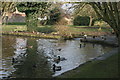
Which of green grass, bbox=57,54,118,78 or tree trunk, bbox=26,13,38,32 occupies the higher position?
tree trunk, bbox=26,13,38,32

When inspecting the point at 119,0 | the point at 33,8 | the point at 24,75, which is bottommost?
the point at 24,75

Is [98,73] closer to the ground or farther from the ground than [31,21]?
closer to the ground

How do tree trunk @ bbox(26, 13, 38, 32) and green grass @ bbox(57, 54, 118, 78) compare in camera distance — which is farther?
tree trunk @ bbox(26, 13, 38, 32)

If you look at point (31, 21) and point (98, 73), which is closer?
point (98, 73)

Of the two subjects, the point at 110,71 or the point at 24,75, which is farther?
the point at 24,75

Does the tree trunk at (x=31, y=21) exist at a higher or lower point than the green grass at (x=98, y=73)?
higher

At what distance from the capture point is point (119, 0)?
908cm

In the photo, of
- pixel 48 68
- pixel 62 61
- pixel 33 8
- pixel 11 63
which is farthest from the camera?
pixel 33 8

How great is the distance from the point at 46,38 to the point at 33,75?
623 inches

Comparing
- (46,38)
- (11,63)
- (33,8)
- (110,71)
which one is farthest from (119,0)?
(33,8)

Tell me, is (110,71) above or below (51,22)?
below

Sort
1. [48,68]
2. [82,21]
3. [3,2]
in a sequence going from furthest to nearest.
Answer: [82,21] → [48,68] → [3,2]

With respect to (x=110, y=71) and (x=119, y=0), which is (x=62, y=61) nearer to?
(x=110, y=71)

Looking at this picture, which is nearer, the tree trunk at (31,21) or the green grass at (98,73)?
the green grass at (98,73)
